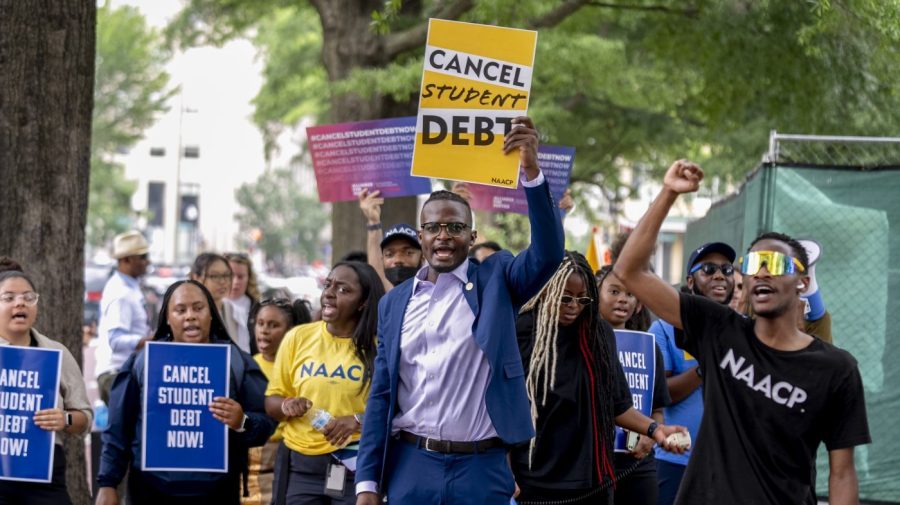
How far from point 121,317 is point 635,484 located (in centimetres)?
Answer: 496

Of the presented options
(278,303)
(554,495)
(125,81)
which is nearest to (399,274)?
(278,303)

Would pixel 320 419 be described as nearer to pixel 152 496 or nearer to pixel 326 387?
pixel 326 387

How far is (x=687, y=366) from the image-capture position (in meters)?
7.88

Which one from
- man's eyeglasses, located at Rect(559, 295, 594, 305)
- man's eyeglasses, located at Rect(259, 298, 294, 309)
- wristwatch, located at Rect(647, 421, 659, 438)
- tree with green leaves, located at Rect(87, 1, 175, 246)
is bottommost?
wristwatch, located at Rect(647, 421, 659, 438)

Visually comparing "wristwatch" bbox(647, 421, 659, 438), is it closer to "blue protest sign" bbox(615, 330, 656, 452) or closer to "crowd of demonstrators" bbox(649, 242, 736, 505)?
"blue protest sign" bbox(615, 330, 656, 452)

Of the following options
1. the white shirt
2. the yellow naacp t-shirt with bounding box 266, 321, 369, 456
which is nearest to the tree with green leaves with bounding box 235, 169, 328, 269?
the white shirt

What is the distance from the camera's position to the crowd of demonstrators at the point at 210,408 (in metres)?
6.92

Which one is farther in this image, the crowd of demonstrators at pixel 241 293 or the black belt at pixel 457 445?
the crowd of demonstrators at pixel 241 293

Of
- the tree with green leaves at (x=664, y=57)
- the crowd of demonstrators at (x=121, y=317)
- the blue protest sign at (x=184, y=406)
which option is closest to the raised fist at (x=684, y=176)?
the blue protest sign at (x=184, y=406)

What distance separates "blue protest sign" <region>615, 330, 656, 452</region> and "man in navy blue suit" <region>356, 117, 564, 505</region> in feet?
6.08

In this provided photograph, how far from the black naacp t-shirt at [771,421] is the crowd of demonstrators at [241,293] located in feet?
21.1

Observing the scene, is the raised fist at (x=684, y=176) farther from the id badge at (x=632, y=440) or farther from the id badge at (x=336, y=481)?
the id badge at (x=336, y=481)

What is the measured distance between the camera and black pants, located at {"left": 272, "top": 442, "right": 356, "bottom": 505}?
7055mm

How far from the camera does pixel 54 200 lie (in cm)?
888
